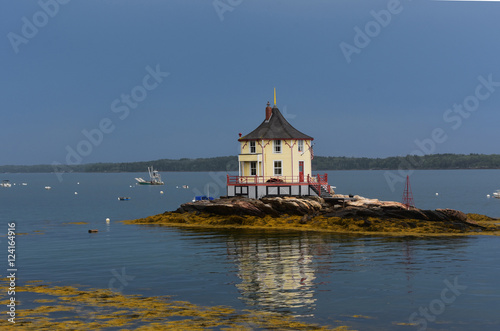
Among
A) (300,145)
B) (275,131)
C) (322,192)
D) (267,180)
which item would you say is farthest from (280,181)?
(275,131)

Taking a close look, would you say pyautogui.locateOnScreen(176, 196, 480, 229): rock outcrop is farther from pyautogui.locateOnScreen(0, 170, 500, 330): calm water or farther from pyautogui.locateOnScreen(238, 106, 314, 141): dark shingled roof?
pyautogui.locateOnScreen(238, 106, 314, 141): dark shingled roof

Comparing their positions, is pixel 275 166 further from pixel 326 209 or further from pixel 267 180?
pixel 326 209

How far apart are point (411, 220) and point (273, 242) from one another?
580 inches

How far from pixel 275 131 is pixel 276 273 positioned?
36.3 m

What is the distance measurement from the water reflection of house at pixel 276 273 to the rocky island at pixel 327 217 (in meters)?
8.73

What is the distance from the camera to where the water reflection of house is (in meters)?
27.0

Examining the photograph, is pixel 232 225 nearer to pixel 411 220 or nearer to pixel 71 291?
pixel 411 220

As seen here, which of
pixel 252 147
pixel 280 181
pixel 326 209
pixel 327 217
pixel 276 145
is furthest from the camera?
pixel 252 147

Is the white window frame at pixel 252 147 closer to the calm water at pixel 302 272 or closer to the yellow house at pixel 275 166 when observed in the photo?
the yellow house at pixel 275 166

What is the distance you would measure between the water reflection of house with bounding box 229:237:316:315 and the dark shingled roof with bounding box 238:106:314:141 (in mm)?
20800

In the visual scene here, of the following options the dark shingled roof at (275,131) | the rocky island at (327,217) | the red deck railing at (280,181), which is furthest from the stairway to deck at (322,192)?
the dark shingled roof at (275,131)

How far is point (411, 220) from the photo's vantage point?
55156 millimetres

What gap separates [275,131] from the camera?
225 ft

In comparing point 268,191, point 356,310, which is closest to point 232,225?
point 268,191
